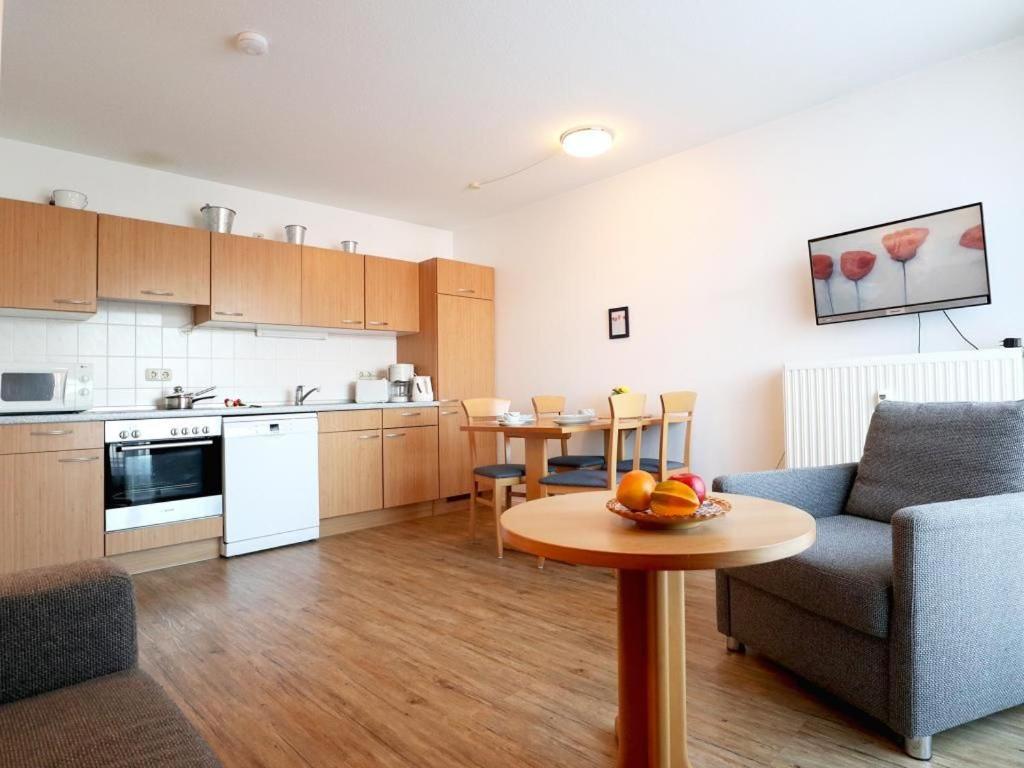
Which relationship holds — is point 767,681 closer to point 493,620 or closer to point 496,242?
point 493,620

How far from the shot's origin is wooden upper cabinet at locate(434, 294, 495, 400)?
481 centimetres

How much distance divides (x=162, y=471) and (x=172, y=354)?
93 centimetres

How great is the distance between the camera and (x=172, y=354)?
3.91 metres

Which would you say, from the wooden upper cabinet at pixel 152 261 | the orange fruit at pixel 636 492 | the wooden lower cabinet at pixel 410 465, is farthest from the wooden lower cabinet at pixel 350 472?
the orange fruit at pixel 636 492

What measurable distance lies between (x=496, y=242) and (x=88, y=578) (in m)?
4.51

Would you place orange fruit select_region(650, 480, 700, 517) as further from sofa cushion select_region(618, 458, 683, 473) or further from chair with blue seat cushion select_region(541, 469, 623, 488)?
sofa cushion select_region(618, 458, 683, 473)

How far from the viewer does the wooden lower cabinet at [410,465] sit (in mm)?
4375

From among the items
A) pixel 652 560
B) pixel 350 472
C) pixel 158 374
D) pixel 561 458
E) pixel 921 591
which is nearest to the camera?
pixel 652 560

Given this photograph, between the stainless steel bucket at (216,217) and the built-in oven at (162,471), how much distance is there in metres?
1.34

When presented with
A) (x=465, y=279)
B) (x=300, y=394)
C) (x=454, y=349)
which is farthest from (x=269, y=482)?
(x=465, y=279)

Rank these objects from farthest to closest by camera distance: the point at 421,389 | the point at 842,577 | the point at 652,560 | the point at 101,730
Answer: the point at 421,389, the point at 842,577, the point at 652,560, the point at 101,730

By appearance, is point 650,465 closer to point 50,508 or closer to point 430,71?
point 430,71

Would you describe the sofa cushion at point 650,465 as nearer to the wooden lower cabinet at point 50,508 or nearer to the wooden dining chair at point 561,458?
the wooden dining chair at point 561,458

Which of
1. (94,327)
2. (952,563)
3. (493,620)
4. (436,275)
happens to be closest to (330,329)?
(436,275)
